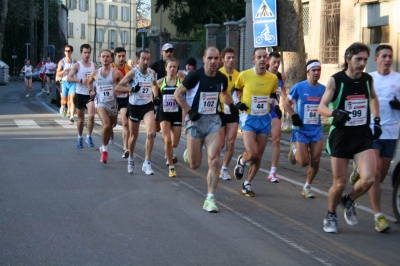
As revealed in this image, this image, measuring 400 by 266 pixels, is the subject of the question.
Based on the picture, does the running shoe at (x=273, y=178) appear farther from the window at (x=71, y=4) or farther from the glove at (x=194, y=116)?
the window at (x=71, y=4)

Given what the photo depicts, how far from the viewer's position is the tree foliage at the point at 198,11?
142ft

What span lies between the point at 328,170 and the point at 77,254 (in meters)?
7.05

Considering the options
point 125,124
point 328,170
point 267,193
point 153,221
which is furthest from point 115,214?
point 328,170

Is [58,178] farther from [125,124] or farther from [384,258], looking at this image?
[384,258]

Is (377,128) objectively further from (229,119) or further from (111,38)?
(111,38)

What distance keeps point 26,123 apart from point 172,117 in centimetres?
961

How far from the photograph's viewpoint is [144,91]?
452 inches

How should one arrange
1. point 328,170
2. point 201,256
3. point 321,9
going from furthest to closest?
point 321,9, point 328,170, point 201,256

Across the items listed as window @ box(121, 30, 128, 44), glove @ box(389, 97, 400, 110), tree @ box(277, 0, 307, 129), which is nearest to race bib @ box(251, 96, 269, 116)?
glove @ box(389, 97, 400, 110)

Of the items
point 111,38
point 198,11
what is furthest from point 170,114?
point 111,38

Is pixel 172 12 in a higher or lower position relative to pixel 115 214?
higher

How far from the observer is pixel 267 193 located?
9.91 meters

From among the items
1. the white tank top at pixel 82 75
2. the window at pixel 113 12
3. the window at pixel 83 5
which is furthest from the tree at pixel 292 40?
the window at pixel 113 12

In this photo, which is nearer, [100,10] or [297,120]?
[297,120]
